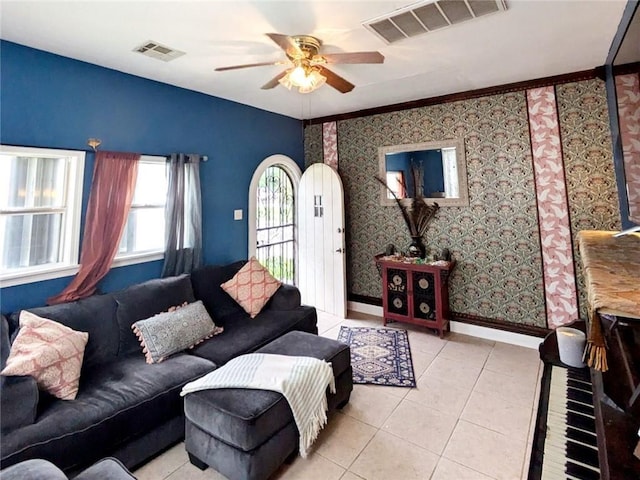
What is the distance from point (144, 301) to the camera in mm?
2490

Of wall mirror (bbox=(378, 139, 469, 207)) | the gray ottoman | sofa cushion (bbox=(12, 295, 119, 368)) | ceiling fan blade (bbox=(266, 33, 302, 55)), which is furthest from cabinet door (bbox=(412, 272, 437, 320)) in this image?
sofa cushion (bbox=(12, 295, 119, 368))

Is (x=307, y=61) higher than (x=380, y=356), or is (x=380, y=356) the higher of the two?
(x=307, y=61)

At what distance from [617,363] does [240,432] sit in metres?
1.70

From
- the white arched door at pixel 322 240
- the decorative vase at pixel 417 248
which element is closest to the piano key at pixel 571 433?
the decorative vase at pixel 417 248

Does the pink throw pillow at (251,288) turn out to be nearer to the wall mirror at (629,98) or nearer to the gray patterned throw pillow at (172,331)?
the gray patterned throw pillow at (172,331)

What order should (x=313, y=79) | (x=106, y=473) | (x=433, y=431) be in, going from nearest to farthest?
(x=106, y=473) → (x=433, y=431) → (x=313, y=79)

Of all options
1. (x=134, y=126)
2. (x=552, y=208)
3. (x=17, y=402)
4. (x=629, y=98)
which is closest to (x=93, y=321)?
(x=17, y=402)

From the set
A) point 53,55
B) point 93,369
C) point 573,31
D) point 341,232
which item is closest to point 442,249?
point 341,232

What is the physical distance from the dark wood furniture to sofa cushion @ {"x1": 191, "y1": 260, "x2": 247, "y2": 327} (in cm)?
260

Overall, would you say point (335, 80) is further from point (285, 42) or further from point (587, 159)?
point (587, 159)

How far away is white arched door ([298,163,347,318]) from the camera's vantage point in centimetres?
417

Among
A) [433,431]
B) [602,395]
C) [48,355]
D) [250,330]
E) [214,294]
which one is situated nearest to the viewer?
[602,395]

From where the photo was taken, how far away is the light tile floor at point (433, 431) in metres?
1.79

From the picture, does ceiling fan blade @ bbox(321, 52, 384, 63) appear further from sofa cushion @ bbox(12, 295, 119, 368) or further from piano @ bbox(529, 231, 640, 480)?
sofa cushion @ bbox(12, 295, 119, 368)
